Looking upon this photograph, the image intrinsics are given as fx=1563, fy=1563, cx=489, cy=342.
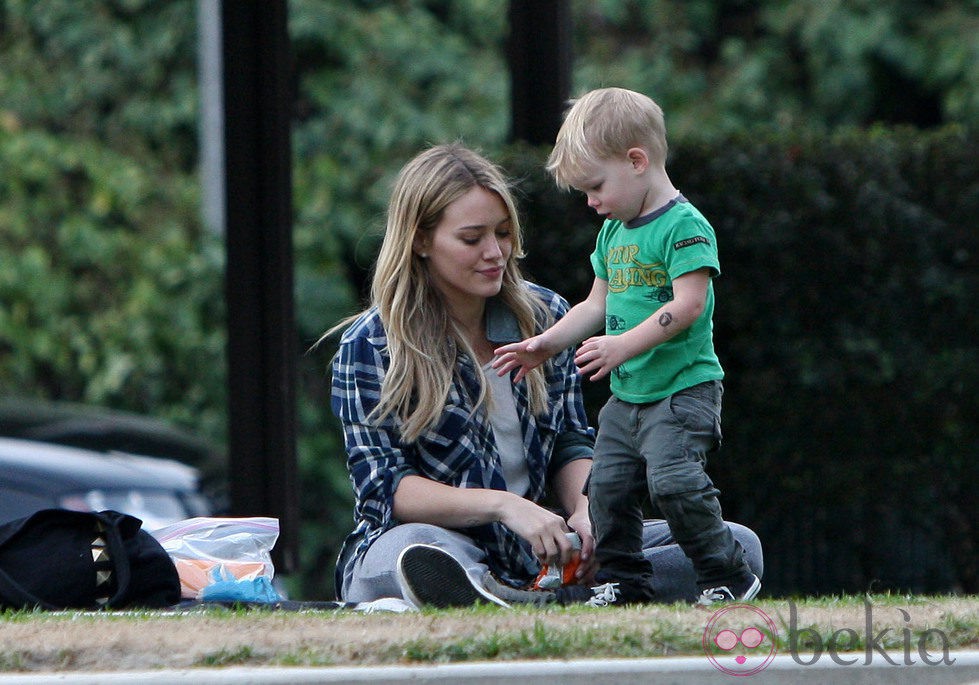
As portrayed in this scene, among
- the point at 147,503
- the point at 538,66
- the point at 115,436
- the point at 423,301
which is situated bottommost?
the point at 147,503

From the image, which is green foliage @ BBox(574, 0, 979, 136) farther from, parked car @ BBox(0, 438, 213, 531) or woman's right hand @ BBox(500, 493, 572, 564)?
woman's right hand @ BBox(500, 493, 572, 564)

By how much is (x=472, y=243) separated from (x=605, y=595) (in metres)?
0.99

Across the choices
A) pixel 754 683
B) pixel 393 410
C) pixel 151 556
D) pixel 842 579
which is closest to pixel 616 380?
pixel 393 410

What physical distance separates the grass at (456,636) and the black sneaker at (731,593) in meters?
0.19

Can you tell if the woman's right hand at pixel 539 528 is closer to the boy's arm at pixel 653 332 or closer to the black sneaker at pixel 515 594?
the black sneaker at pixel 515 594

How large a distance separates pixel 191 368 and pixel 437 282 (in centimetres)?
594

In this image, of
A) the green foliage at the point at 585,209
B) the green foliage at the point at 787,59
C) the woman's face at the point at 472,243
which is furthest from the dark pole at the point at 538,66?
the green foliage at the point at 787,59

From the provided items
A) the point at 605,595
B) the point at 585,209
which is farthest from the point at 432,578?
the point at 585,209

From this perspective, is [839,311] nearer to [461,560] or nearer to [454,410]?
[454,410]

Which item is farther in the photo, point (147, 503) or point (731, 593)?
point (147, 503)

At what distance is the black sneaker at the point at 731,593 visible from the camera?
3.75m

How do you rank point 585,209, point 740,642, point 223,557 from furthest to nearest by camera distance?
point 585,209 < point 223,557 < point 740,642

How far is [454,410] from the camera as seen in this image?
4.12 m

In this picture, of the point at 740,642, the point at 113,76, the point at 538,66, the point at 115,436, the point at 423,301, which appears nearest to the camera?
the point at 740,642
